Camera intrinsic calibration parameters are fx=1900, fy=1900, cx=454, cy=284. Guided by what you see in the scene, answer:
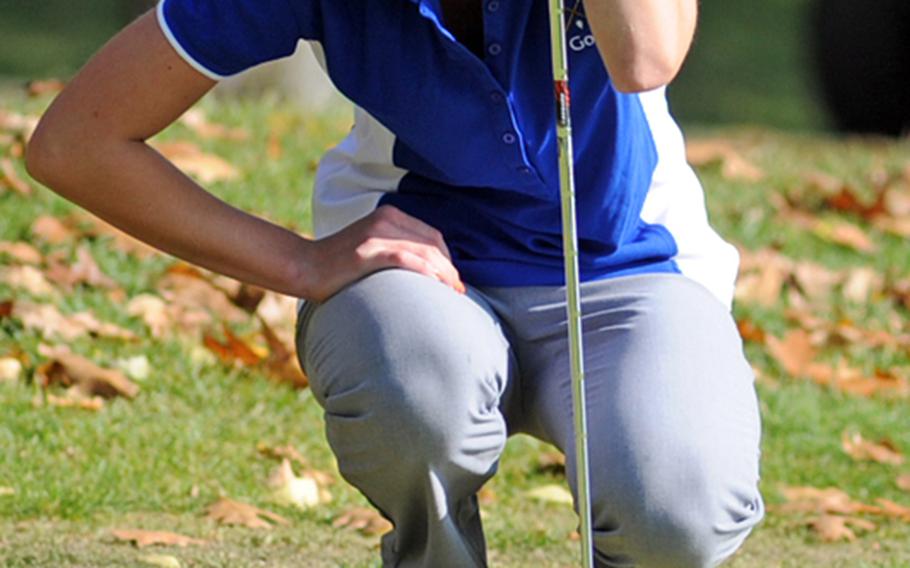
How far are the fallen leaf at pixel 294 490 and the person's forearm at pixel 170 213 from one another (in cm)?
105

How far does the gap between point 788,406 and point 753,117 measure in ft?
32.8

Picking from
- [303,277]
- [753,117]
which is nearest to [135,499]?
[303,277]

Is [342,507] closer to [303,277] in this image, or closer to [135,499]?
[135,499]

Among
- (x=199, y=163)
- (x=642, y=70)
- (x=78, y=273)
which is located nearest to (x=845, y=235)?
(x=199, y=163)

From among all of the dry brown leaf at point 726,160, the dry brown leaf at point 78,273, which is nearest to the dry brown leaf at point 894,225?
the dry brown leaf at point 726,160

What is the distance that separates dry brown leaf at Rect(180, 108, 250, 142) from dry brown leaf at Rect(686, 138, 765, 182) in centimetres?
165

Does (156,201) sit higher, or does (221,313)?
(156,201)

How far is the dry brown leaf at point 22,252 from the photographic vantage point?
194 inches

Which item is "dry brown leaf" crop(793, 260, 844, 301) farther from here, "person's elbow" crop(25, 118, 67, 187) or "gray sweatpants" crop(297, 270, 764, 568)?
"person's elbow" crop(25, 118, 67, 187)

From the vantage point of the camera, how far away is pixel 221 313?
486cm

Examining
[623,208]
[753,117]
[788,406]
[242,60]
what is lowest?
[753,117]

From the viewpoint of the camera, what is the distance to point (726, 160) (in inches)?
268

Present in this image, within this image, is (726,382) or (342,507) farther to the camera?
(342,507)

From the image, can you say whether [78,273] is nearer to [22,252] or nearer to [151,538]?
[22,252]
